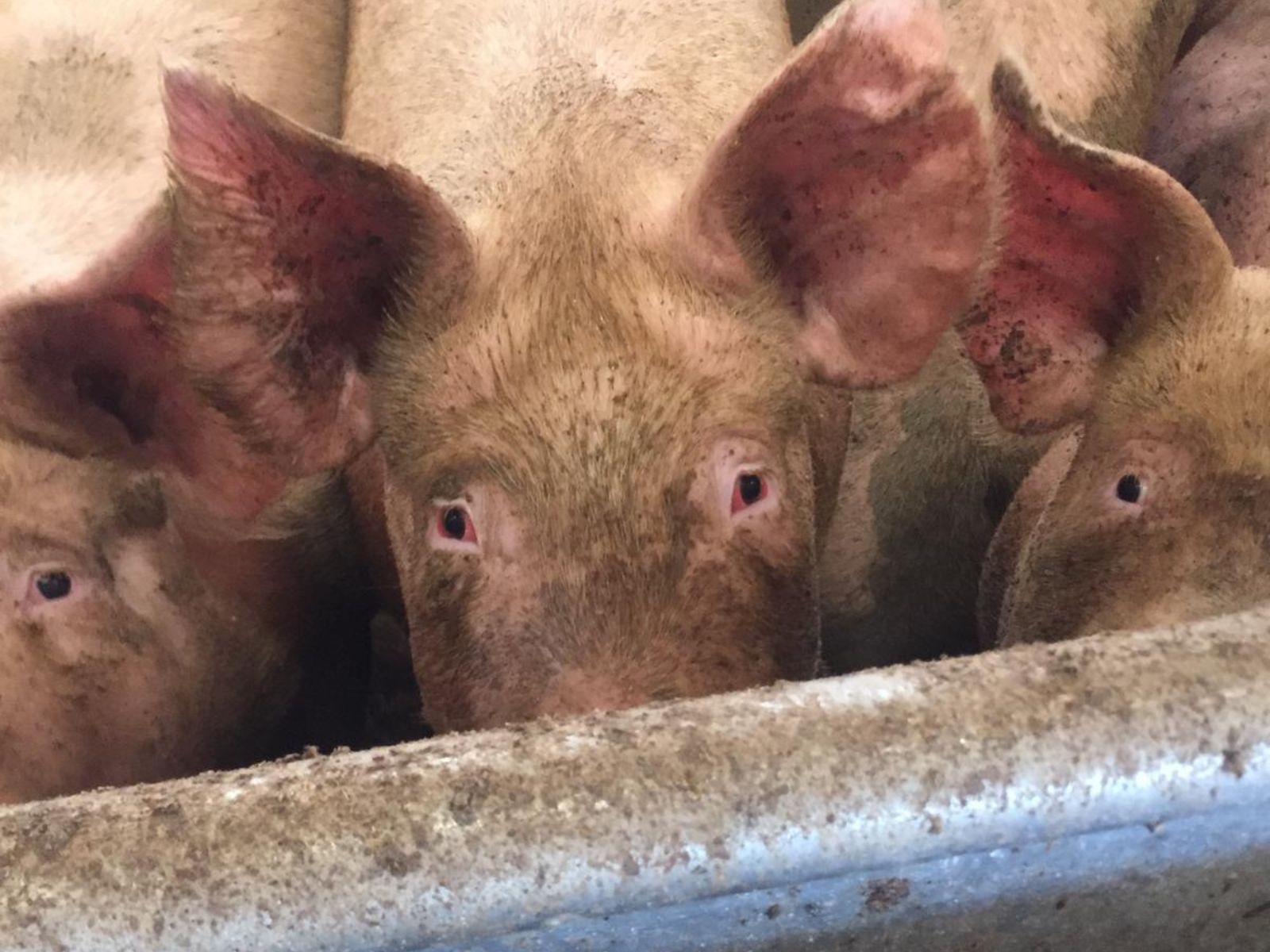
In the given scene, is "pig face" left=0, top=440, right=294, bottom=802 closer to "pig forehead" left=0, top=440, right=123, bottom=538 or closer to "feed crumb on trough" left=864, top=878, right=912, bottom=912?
"pig forehead" left=0, top=440, right=123, bottom=538

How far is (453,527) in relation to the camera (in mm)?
1939

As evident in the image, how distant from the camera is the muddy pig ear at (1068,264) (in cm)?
191

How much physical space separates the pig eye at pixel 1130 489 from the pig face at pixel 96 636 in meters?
1.48

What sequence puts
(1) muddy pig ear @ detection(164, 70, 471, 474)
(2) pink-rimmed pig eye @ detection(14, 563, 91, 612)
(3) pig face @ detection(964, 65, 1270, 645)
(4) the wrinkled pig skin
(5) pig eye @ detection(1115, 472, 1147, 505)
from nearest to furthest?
(1) muddy pig ear @ detection(164, 70, 471, 474) < (3) pig face @ detection(964, 65, 1270, 645) < (5) pig eye @ detection(1115, 472, 1147, 505) < (2) pink-rimmed pig eye @ detection(14, 563, 91, 612) < (4) the wrinkled pig skin

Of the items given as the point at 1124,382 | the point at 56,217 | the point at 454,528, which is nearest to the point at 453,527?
the point at 454,528

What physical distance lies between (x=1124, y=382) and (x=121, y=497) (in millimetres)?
1565

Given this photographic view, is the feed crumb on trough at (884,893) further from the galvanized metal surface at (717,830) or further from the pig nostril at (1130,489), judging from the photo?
the pig nostril at (1130,489)

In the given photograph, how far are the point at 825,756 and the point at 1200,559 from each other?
88 cm

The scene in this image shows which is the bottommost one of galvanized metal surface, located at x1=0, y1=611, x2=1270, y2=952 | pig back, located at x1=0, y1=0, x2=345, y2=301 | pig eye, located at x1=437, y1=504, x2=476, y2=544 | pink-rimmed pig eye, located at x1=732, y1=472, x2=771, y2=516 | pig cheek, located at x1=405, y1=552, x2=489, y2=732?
pig cheek, located at x1=405, y1=552, x2=489, y2=732

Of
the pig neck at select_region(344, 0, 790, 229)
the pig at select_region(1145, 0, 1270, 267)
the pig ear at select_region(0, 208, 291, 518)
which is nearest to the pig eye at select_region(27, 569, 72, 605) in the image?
the pig ear at select_region(0, 208, 291, 518)

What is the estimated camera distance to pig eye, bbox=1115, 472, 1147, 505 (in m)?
2.02

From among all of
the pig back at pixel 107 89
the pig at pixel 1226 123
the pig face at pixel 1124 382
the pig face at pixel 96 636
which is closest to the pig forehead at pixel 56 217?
the pig back at pixel 107 89

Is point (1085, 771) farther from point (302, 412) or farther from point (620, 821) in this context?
point (302, 412)

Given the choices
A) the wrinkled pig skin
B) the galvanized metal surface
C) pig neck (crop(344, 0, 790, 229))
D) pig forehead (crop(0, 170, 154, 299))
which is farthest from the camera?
the wrinkled pig skin
